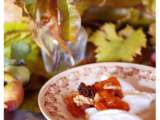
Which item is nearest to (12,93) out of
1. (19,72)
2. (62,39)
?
(19,72)

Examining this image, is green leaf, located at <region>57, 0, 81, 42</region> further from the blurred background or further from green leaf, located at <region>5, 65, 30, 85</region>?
green leaf, located at <region>5, 65, 30, 85</region>

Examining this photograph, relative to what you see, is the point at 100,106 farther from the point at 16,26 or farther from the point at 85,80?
the point at 16,26

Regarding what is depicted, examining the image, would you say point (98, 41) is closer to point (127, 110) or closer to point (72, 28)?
point (72, 28)

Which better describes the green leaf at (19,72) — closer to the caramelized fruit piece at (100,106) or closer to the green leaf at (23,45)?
the green leaf at (23,45)

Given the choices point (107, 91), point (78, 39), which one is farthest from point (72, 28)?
point (107, 91)

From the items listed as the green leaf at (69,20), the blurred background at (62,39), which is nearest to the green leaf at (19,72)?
the blurred background at (62,39)
